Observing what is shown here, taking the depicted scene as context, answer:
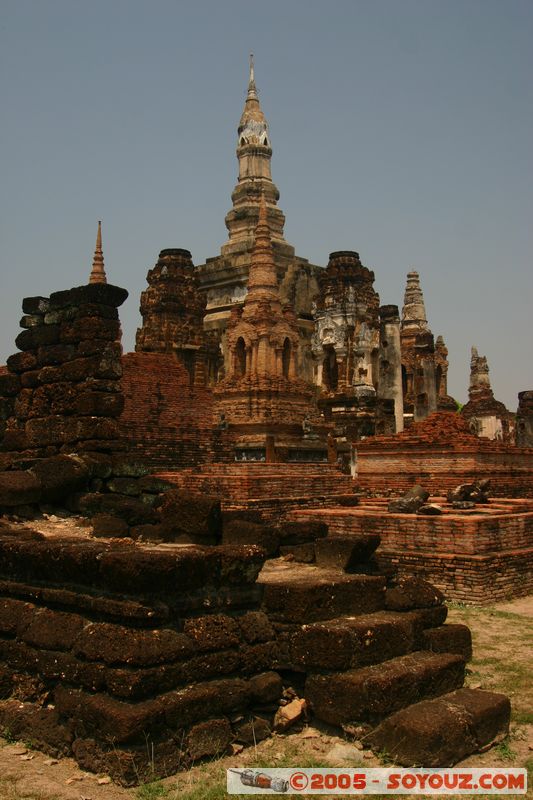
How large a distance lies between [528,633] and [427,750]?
335 centimetres

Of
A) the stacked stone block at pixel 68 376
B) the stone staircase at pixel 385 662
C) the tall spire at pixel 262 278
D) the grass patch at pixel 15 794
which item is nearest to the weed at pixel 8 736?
the grass patch at pixel 15 794

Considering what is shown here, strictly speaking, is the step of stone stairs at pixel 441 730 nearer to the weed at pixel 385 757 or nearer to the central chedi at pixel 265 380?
the weed at pixel 385 757

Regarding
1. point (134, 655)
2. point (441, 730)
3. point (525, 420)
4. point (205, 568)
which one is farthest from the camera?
point (525, 420)

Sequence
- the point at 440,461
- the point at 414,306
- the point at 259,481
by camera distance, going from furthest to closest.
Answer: the point at 414,306
the point at 440,461
the point at 259,481

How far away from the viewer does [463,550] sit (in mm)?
8961

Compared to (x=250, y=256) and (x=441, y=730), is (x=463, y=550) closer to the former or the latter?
(x=441, y=730)

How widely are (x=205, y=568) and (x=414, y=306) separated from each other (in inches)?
1578

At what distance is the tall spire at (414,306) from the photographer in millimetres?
43000

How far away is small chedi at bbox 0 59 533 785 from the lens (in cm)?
443

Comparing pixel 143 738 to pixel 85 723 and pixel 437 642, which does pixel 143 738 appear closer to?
pixel 85 723

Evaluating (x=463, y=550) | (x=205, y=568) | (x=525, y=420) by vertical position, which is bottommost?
(x=463, y=550)

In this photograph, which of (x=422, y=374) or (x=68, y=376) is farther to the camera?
(x=422, y=374)

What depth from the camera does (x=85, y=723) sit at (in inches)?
171

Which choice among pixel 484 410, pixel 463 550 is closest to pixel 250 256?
pixel 484 410
